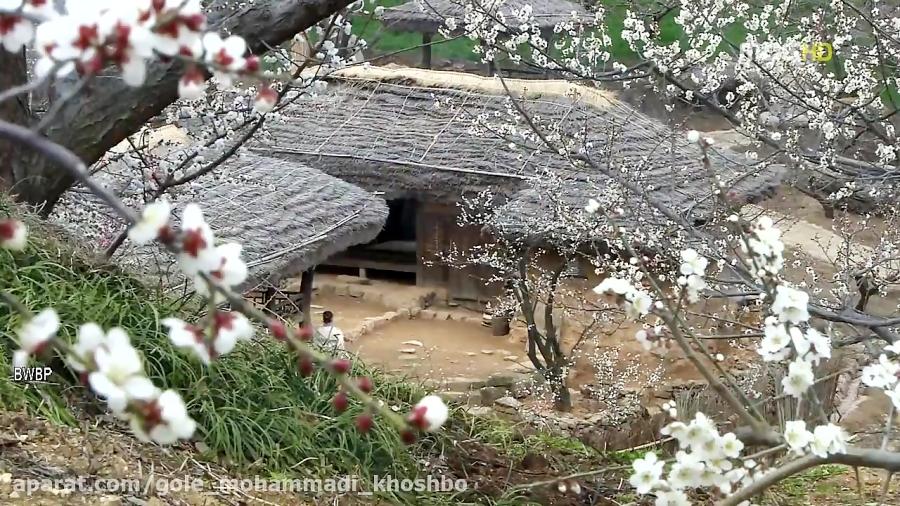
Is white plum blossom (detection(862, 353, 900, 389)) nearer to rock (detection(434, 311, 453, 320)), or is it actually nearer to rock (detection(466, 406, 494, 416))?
rock (detection(466, 406, 494, 416))

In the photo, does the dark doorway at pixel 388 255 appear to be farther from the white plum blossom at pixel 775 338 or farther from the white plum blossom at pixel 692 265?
the white plum blossom at pixel 775 338

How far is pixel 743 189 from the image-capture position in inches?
407

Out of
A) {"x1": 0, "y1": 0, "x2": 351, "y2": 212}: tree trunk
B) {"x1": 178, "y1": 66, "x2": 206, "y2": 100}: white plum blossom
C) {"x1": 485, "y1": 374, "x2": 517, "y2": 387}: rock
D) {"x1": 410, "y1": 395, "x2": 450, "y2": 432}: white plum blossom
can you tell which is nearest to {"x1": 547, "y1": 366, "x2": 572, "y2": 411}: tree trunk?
{"x1": 485, "y1": 374, "x2": 517, "y2": 387}: rock

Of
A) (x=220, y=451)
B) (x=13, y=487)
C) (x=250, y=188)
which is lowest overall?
(x=250, y=188)

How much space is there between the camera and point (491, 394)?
25.5 feet

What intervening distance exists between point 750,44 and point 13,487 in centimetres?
520

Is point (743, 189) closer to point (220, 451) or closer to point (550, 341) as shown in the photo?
point (550, 341)

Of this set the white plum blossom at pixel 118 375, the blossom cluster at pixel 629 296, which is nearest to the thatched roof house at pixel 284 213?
the blossom cluster at pixel 629 296

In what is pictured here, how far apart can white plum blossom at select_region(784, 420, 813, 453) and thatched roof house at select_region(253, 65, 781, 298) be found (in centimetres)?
781

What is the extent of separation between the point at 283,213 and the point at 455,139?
3.64m

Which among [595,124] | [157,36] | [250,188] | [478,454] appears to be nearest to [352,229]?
[250,188]

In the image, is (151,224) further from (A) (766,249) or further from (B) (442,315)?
(B) (442,315)

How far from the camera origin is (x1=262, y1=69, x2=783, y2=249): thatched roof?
32.5 ft

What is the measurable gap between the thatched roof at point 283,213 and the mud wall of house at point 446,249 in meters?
1.90
